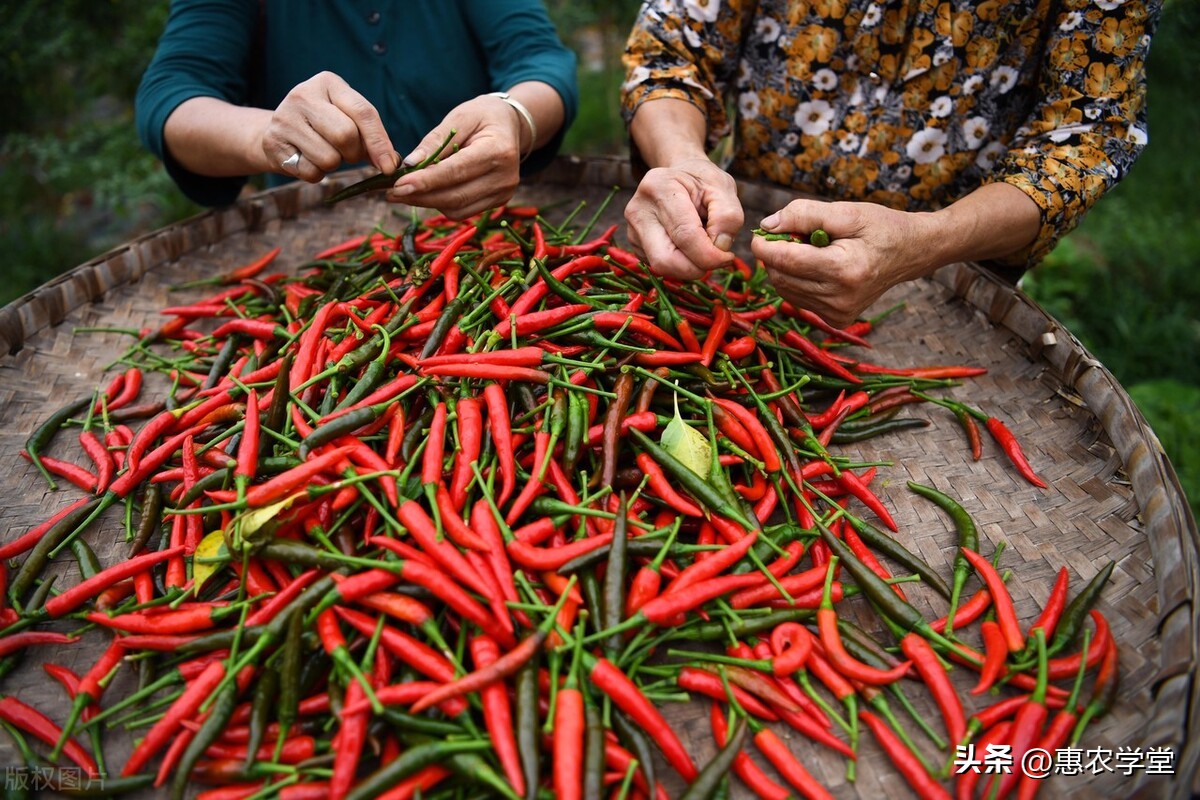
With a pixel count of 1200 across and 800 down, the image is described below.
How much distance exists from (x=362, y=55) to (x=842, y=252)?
7.35 ft

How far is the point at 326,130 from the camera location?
2367 millimetres

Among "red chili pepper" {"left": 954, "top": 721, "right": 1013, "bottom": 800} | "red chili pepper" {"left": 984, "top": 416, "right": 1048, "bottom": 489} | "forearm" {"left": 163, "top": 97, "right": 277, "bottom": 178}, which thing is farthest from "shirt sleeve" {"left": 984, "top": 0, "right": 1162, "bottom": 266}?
"forearm" {"left": 163, "top": 97, "right": 277, "bottom": 178}

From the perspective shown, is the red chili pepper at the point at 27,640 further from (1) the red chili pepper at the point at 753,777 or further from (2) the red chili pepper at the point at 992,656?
(2) the red chili pepper at the point at 992,656

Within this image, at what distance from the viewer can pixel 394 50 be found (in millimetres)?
3332

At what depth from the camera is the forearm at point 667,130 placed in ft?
9.07

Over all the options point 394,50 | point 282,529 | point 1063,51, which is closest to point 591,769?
point 282,529

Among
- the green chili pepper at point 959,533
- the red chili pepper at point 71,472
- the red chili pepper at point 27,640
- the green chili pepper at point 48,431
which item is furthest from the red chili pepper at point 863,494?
the green chili pepper at point 48,431

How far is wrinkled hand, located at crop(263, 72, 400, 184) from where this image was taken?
93.5 inches

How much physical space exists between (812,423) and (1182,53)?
4.58m

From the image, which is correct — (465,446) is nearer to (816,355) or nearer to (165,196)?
(816,355)

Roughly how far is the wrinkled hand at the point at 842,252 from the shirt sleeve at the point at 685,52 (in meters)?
1.00

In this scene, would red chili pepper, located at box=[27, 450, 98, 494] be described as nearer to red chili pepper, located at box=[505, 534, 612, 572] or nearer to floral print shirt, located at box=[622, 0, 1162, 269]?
red chili pepper, located at box=[505, 534, 612, 572]

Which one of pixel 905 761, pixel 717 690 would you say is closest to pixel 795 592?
pixel 717 690

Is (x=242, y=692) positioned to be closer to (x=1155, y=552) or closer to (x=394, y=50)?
(x=1155, y=552)
